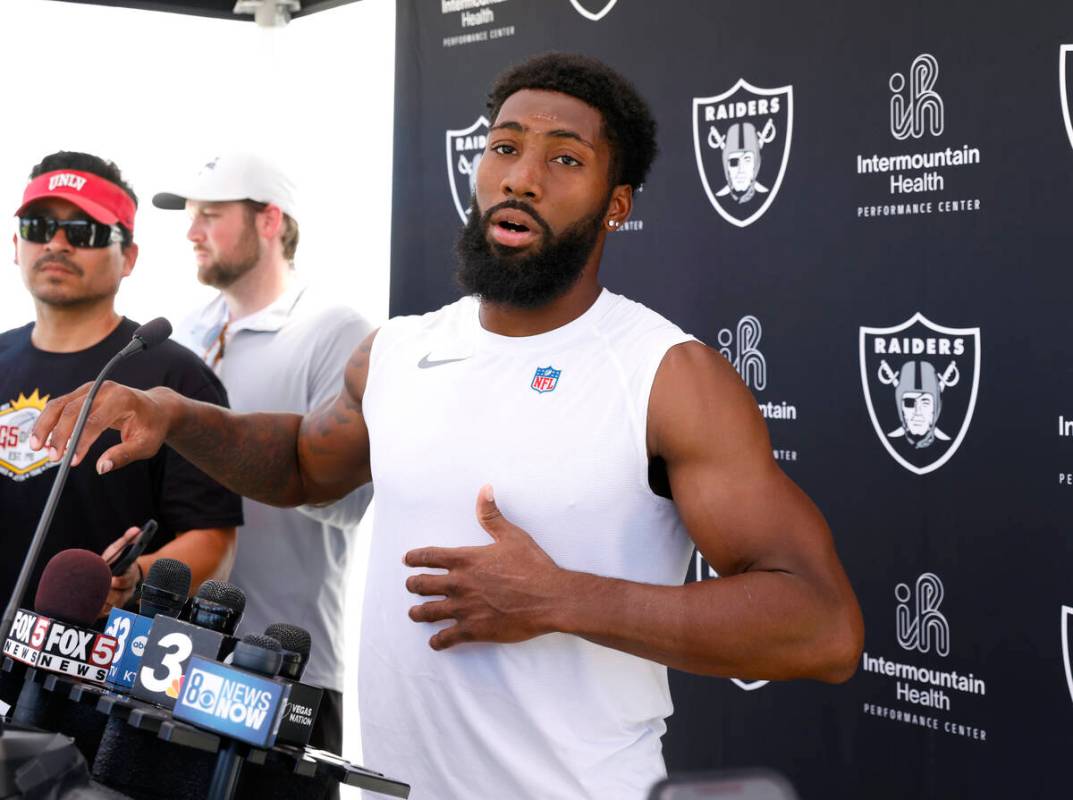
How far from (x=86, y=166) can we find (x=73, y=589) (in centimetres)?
172

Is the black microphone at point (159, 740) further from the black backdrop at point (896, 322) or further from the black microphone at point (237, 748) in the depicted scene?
the black backdrop at point (896, 322)

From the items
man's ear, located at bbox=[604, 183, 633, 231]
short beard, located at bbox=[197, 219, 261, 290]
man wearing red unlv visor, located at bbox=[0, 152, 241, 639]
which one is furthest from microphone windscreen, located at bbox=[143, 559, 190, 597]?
short beard, located at bbox=[197, 219, 261, 290]

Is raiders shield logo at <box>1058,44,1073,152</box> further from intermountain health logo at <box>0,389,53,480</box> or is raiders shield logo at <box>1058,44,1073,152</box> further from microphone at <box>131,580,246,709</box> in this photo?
intermountain health logo at <box>0,389,53,480</box>

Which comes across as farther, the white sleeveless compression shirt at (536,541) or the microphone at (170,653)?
the white sleeveless compression shirt at (536,541)

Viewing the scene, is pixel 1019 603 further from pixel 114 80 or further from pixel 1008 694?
pixel 114 80

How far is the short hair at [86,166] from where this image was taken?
2.99 metres

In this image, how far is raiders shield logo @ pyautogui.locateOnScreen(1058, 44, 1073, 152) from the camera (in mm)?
2521

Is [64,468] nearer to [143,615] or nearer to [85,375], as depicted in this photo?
[143,615]

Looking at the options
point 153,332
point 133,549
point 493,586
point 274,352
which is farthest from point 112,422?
point 274,352

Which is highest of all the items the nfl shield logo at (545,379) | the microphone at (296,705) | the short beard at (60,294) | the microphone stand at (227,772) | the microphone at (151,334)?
the short beard at (60,294)

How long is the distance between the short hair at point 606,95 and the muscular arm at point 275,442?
0.54 m

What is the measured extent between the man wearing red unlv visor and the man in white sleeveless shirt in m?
0.53

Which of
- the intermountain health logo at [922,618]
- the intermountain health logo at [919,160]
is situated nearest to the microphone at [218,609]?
the intermountain health logo at [922,618]

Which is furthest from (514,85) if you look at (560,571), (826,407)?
(826,407)
